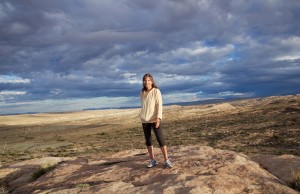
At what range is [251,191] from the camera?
7.68 meters

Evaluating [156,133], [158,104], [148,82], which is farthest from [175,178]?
[148,82]

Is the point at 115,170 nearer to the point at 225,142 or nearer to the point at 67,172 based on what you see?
the point at 67,172

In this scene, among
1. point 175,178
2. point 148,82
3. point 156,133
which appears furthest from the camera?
point 156,133

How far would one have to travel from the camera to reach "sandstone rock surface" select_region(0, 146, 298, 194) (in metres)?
7.90

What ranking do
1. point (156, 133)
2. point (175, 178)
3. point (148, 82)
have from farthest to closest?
point (156, 133) → point (148, 82) → point (175, 178)

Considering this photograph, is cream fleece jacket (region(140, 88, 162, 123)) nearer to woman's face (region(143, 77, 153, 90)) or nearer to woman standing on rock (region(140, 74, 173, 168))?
woman standing on rock (region(140, 74, 173, 168))

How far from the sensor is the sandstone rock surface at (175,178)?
790 centimetres

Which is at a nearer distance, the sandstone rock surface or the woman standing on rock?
the sandstone rock surface

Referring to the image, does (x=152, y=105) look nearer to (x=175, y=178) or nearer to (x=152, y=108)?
(x=152, y=108)

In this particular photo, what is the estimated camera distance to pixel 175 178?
8617 millimetres

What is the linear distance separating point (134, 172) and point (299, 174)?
4.00 metres

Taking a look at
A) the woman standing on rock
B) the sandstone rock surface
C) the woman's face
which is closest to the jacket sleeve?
the woman standing on rock

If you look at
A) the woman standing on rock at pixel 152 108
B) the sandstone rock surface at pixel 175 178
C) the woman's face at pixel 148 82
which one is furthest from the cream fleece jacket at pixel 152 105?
the sandstone rock surface at pixel 175 178

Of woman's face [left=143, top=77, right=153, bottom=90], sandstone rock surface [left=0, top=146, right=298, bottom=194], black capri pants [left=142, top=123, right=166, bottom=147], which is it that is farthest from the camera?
black capri pants [left=142, top=123, right=166, bottom=147]
